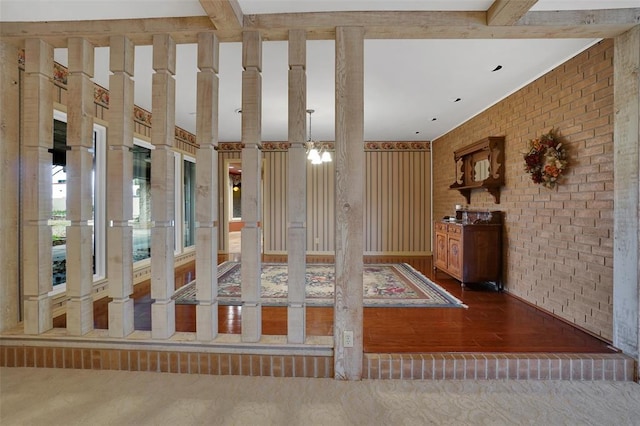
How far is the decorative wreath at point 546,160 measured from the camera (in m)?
2.66

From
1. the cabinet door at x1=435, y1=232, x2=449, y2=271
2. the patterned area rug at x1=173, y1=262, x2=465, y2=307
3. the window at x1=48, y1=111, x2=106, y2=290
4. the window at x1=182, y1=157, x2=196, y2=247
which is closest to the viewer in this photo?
the window at x1=48, y1=111, x2=106, y2=290

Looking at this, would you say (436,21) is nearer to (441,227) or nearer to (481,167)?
(481,167)

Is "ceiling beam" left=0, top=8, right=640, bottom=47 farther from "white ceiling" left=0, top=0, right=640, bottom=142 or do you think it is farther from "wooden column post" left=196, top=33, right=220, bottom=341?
"wooden column post" left=196, top=33, right=220, bottom=341

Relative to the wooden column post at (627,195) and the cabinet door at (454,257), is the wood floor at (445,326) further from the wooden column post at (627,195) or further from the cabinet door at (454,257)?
the cabinet door at (454,257)

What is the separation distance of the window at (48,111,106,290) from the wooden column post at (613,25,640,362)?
4202 mm

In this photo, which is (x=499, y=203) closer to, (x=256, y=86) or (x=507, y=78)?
(x=507, y=78)

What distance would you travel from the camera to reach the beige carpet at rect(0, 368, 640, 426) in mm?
1554

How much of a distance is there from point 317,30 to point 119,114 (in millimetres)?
1443

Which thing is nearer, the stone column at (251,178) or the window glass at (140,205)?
the stone column at (251,178)

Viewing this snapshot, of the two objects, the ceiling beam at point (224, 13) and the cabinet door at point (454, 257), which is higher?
the ceiling beam at point (224, 13)

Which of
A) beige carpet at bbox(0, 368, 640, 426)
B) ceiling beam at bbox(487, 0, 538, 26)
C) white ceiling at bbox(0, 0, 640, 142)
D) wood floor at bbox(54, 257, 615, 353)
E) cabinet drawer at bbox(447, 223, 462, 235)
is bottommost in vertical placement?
beige carpet at bbox(0, 368, 640, 426)

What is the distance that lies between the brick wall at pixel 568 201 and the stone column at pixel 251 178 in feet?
8.78

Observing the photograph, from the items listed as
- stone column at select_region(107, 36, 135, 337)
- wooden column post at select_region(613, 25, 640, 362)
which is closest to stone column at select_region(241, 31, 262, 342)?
stone column at select_region(107, 36, 135, 337)

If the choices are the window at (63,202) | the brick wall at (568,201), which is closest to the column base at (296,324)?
the window at (63,202)
